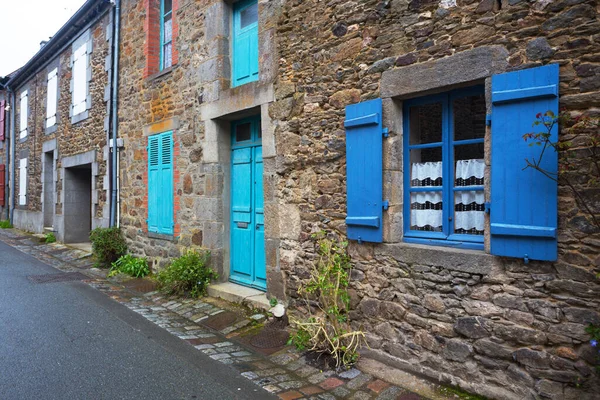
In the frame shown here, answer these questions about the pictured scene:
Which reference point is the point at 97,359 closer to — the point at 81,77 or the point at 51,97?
the point at 81,77

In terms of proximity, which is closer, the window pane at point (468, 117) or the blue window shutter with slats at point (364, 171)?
the window pane at point (468, 117)

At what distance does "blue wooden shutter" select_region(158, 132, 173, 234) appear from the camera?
7.32 metres

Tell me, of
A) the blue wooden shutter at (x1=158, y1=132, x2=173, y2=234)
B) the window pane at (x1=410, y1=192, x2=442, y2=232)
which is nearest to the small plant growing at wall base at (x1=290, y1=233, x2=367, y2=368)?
the window pane at (x1=410, y1=192, x2=442, y2=232)

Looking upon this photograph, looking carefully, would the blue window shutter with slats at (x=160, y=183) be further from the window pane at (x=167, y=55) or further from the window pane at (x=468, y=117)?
the window pane at (x=468, y=117)

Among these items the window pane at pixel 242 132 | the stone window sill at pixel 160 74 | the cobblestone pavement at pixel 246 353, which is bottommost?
the cobblestone pavement at pixel 246 353

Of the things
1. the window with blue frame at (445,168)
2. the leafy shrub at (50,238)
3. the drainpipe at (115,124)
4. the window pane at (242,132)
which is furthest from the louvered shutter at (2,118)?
the window with blue frame at (445,168)

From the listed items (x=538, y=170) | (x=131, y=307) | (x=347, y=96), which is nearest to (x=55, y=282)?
(x=131, y=307)

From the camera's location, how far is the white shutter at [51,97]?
12.8 m

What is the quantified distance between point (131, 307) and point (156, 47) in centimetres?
458

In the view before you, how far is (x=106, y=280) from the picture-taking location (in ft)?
25.6

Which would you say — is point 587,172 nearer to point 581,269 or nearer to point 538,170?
point 538,170

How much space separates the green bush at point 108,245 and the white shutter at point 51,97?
5875 mm

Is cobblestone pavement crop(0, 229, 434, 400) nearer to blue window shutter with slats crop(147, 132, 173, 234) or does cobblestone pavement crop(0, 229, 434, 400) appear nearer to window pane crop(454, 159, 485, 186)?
blue window shutter with slats crop(147, 132, 173, 234)

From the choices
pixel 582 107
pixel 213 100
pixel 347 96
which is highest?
pixel 213 100
